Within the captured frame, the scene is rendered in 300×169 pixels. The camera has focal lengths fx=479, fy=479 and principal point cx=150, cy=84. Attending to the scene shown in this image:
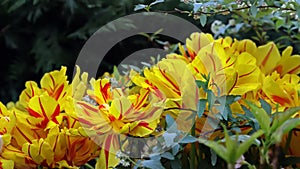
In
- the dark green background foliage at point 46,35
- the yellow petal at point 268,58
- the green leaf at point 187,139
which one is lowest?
the green leaf at point 187,139

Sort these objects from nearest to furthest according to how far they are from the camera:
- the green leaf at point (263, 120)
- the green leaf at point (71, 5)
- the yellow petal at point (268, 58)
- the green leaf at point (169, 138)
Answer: the green leaf at point (263, 120), the green leaf at point (169, 138), the yellow petal at point (268, 58), the green leaf at point (71, 5)

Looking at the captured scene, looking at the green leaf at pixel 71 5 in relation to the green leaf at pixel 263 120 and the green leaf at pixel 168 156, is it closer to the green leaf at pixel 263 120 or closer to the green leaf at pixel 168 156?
the green leaf at pixel 168 156

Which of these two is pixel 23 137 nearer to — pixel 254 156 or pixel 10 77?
pixel 254 156

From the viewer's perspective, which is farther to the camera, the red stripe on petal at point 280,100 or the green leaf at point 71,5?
the green leaf at point 71,5

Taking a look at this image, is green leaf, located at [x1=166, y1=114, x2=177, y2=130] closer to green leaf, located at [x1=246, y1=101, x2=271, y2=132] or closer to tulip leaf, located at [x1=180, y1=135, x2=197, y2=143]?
tulip leaf, located at [x1=180, y1=135, x2=197, y2=143]

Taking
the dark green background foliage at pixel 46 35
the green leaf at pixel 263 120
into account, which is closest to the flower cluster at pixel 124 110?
the green leaf at pixel 263 120

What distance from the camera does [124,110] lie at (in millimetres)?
539

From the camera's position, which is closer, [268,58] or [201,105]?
[201,105]

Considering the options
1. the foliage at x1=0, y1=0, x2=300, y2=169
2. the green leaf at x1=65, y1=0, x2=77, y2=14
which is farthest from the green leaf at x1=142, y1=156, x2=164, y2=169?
the green leaf at x1=65, y1=0, x2=77, y2=14

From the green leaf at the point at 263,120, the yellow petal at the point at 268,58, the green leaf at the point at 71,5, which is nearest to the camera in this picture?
the green leaf at the point at 263,120

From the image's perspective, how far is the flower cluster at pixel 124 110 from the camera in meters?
0.54

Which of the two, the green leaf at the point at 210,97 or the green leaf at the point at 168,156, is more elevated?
the green leaf at the point at 210,97

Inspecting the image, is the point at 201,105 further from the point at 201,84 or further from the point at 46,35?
the point at 46,35

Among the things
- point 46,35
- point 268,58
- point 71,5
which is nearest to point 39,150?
point 268,58
